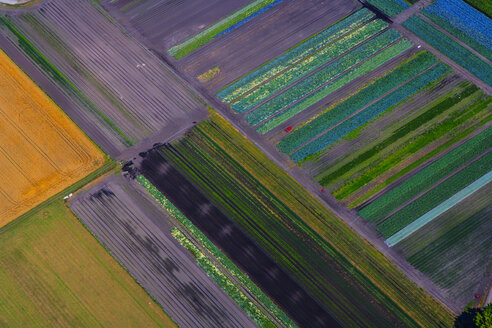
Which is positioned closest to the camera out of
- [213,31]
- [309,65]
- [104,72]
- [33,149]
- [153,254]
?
[153,254]

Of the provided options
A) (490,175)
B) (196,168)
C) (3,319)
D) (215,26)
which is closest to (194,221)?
(196,168)

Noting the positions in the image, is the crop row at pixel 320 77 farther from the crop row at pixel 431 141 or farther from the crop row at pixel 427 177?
the crop row at pixel 427 177

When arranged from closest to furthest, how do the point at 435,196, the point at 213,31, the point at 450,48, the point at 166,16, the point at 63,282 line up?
1. the point at 63,282
2. the point at 435,196
3. the point at 450,48
4. the point at 213,31
5. the point at 166,16

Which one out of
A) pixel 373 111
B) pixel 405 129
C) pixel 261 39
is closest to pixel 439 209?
pixel 405 129

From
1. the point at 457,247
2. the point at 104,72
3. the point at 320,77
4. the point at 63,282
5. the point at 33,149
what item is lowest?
the point at 457,247

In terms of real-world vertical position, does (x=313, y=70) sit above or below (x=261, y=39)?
below

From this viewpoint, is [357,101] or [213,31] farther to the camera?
[213,31]

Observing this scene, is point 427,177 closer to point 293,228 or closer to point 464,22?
point 293,228

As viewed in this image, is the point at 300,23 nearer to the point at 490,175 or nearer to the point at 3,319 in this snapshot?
the point at 490,175
